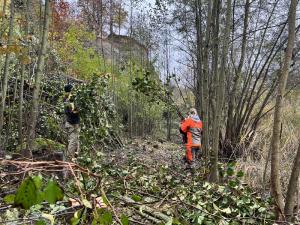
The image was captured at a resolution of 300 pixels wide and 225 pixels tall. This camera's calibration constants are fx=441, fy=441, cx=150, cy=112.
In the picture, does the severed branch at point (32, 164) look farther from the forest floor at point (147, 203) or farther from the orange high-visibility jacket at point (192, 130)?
the orange high-visibility jacket at point (192, 130)

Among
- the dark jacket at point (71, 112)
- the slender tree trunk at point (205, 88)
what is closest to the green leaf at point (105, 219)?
the slender tree trunk at point (205, 88)

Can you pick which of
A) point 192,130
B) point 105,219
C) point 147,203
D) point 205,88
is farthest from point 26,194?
point 192,130

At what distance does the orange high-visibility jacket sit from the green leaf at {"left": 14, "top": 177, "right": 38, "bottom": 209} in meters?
7.07

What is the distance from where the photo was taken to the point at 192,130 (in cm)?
838

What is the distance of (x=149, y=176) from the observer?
4.66 metres

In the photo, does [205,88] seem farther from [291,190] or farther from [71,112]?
[71,112]

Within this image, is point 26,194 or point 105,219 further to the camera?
point 105,219

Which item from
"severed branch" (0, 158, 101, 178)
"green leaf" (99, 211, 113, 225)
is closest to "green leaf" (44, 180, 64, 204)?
"severed branch" (0, 158, 101, 178)

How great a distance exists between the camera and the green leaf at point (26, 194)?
4.27ft

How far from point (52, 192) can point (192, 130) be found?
7096mm

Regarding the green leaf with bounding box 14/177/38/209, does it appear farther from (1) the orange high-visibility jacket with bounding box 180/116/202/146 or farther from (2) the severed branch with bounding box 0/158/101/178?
(1) the orange high-visibility jacket with bounding box 180/116/202/146

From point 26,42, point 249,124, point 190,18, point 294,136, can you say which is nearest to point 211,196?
point 294,136

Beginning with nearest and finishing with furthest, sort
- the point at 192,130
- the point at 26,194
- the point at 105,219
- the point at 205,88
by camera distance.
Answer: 1. the point at 26,194
2. the point at 105,219
3. the point at 205,88
4. the point at 192,130

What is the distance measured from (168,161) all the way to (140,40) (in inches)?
329
